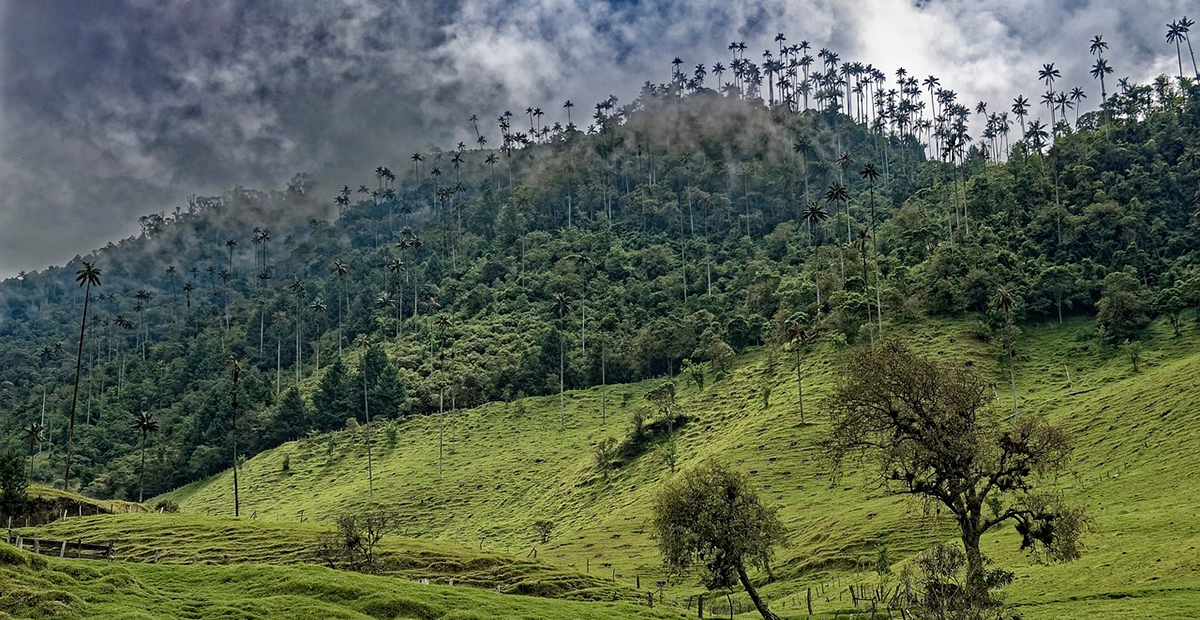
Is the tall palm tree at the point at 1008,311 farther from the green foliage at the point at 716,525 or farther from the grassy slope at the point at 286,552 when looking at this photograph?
the grassy slope at the point at 286,552

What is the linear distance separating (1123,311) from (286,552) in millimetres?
139428

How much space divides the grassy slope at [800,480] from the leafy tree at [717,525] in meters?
6.54

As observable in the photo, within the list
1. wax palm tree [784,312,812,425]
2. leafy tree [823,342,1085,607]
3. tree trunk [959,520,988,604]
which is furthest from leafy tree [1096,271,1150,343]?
tree trunk [959,520,988,604]

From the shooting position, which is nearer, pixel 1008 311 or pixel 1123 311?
pixel 1123 311

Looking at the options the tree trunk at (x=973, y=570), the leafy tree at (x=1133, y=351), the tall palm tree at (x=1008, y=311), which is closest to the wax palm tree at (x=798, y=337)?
the tall palm tree at (x=1008, y=311)

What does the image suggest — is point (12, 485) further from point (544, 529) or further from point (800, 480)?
point (800, 480)

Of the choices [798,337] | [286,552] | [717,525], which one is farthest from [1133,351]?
[286,552]

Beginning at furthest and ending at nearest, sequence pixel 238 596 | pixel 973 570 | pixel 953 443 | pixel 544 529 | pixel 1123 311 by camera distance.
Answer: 1. pixel 1123 311
2. pixel 544 529
3. pixel 238 596
4. pixel 953 443
5. pixel 973 570

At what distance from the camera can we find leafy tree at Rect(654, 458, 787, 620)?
193 ft

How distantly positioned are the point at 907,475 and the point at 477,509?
11464 centimetres

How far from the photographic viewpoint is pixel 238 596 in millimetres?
51094

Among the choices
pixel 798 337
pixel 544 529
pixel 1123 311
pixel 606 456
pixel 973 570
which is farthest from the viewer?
pixel 606 456

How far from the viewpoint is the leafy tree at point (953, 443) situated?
1582 inches

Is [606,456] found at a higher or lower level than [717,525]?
higher
